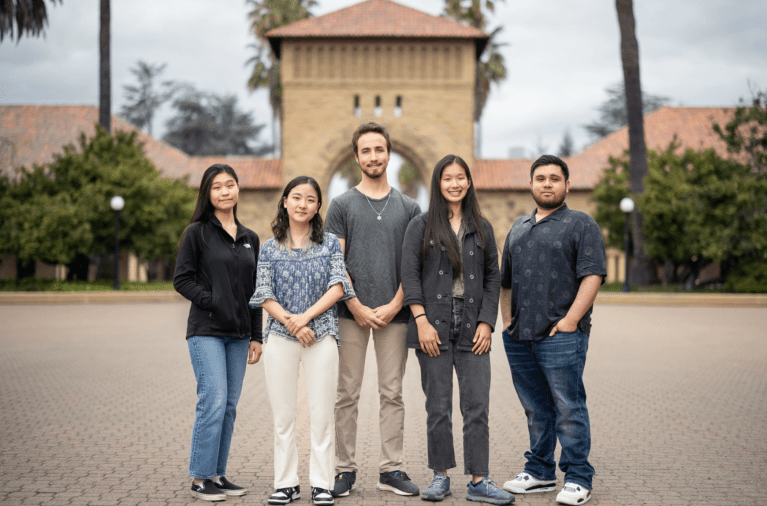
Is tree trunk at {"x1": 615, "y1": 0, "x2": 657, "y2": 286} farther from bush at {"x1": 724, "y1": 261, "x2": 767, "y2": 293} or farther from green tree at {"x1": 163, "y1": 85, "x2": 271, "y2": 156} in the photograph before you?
green tree at {"x1": 163, "y1": 85, "x2": 271, "y2": 156}

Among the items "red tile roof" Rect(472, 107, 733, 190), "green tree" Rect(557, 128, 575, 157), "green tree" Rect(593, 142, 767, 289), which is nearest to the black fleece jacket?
"green tree" Rect(593, 142, 767, 289)

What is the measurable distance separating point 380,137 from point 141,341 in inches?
345

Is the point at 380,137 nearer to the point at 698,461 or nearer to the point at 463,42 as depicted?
the point at 698,461

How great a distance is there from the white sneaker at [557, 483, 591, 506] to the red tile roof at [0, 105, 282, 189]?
98.1 feet

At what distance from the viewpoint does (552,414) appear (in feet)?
14.9

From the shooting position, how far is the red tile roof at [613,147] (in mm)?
33719

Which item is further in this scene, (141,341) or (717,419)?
(141,341)

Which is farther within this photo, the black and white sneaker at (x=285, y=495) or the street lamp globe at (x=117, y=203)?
the street lamp globe at (x=117, y=203)

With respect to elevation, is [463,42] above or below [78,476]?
above

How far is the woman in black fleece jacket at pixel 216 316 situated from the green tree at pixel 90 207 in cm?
2079

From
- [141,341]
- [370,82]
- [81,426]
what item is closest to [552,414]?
[81,426]

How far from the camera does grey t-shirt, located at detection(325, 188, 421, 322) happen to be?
176 inches

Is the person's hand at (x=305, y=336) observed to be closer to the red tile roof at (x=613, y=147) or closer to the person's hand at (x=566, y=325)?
the person's hand at (x=566, y=325)

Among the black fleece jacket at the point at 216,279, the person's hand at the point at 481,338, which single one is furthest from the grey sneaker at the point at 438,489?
the black fleece jacket at the point at 216,279
